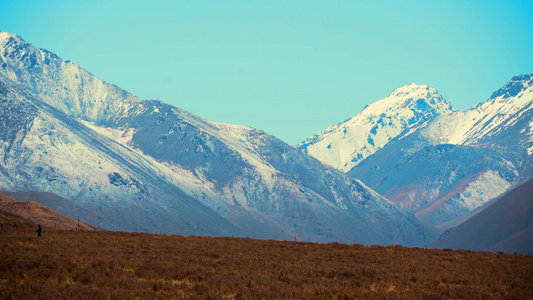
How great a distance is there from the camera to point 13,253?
55094mm

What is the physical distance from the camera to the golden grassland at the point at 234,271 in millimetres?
44500

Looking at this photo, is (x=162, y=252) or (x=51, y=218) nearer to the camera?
(x=162, y=252)

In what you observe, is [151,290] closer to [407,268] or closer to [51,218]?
[407,268]

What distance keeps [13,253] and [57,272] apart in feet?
30.4

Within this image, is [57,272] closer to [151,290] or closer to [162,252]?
[151,290]

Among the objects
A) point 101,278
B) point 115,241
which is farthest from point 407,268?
point 115,241

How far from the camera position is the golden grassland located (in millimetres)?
44500

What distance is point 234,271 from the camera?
5316 centimetres

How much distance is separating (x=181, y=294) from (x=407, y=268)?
23555mm

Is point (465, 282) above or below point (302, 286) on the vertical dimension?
above

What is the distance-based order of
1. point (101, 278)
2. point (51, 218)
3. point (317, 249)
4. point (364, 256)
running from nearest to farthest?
point (101, 278), point (364, 256), point (317, 249), point (51, 218)

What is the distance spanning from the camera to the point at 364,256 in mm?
66812

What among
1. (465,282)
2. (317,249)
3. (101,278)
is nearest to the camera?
(101,278)

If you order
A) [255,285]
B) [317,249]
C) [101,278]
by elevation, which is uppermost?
[317,249]
